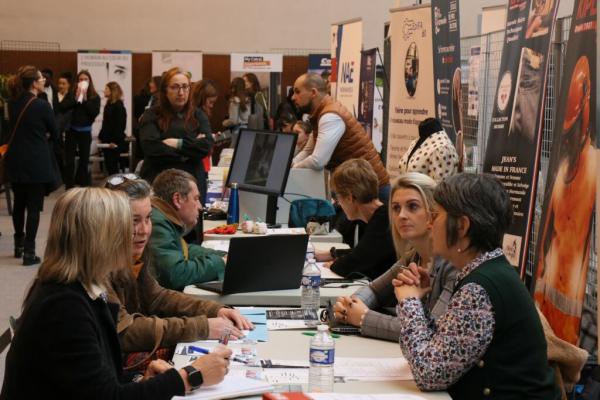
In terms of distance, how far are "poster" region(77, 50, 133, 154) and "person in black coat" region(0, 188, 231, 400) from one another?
A: 41.5 ft

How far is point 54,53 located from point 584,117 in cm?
1312

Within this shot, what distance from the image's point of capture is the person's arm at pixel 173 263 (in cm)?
380

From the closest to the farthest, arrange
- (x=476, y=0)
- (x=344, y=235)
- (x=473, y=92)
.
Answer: (x=344, y=235)
(x=473, y=92)
(x=476, y=0)

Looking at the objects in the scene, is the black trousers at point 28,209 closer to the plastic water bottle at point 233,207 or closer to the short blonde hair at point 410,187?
the plastic water bottle at point 233,207

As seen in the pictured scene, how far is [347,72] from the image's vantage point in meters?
10.2

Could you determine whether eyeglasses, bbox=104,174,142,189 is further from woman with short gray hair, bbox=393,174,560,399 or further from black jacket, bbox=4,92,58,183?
black jacket, bbox=4,92,58,183

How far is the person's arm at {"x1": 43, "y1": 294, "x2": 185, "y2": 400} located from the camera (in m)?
2.06

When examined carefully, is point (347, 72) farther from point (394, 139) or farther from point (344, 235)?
point (344, 235)

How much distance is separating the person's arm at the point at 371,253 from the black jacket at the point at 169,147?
95.0 inches

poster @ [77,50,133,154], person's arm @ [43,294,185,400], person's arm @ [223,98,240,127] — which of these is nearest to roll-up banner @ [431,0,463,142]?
person's arm @ [43,294,185,400]

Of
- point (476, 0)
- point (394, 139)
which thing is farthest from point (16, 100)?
point (476, 0)

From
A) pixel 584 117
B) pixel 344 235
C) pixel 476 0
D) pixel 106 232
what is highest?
pixel 476 0

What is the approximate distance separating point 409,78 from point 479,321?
16.4 ft

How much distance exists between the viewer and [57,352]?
2061 millimetres
